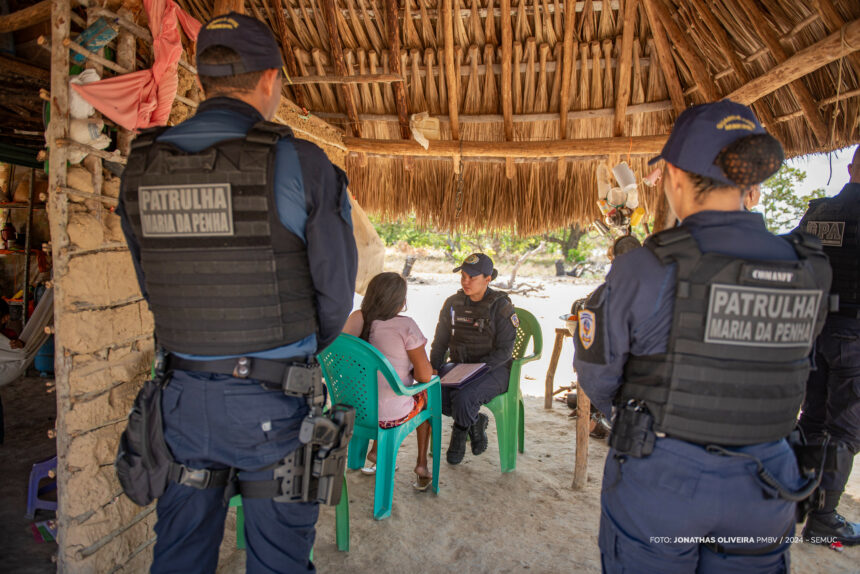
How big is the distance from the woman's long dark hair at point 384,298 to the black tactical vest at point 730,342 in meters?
1.83

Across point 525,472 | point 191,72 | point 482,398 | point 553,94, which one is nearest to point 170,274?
point 191,72

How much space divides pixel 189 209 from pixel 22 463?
11.5 feet

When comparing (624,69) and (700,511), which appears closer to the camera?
(700,511)

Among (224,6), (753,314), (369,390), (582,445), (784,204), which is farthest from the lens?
(784,204)

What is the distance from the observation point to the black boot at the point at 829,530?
2.79 metres

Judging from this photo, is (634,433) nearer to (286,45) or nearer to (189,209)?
Result: (189,209)

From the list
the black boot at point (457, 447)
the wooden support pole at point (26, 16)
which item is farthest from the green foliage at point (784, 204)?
the wooden support pole at point (26, 16)

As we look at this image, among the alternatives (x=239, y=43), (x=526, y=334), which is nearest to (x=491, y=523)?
(x=526, y=334)

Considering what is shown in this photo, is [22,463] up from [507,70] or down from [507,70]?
down

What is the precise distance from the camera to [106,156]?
2.25 m

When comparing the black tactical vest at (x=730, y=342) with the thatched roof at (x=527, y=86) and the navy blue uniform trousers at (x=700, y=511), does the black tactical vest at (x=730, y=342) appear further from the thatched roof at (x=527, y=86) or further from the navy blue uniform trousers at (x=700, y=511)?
the thatched roof at (x=527, y=86)

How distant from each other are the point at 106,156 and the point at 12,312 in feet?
18.3

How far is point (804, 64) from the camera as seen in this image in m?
3.28

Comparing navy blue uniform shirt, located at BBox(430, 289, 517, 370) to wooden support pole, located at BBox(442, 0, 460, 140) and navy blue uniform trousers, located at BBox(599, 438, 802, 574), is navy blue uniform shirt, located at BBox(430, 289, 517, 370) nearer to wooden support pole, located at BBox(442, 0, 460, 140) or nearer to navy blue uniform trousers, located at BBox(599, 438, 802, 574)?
wooden support pole, located at BBox(442, 0, 460, 140)
